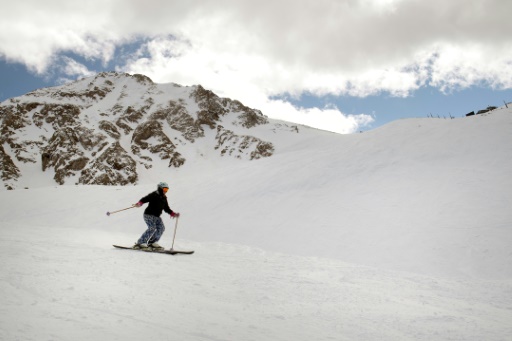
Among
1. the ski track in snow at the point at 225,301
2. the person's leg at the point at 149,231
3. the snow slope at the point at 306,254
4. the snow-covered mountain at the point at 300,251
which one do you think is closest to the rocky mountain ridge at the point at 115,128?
the snow-covered mountain at the point at 300,251

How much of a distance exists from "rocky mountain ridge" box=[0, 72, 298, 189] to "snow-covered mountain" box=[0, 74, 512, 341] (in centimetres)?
6777

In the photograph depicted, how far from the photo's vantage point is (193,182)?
21.5m

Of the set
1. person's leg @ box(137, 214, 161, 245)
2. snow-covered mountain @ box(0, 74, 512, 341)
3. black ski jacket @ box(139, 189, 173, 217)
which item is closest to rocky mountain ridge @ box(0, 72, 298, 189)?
snow-covered mountain @ box(0, 74, 512, 341)

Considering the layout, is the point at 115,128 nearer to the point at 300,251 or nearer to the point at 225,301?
the point at 300,251

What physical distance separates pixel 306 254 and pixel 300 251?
0.31 m

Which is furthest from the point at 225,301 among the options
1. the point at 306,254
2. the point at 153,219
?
the point at 306,254

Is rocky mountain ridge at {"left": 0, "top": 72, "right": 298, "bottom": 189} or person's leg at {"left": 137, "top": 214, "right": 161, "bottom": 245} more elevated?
rocky mountain ridge at {"left": 0, "top": 72, "right": 298, "bottom": 189}

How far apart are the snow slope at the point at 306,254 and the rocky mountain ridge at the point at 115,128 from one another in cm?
7054

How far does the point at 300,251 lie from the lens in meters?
10.9

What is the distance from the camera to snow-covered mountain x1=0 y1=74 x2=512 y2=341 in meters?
4.25

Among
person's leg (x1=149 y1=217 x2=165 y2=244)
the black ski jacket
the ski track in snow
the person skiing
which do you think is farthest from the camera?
the black ski jacket

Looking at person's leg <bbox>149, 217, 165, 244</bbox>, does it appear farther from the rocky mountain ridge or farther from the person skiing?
the rocky mountain ridge

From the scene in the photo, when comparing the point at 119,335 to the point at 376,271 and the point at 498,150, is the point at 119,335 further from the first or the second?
the point at 498,150

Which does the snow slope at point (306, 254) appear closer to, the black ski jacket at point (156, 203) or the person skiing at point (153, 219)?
the person skiing at point (153, 219)
